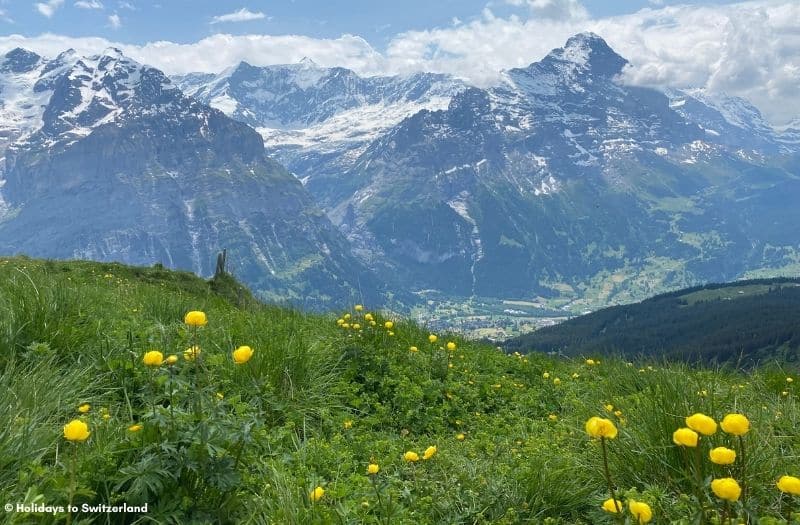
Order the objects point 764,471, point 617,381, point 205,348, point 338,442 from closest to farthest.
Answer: point 764,471 → point 338,442 → point 205,348 → point 617,381

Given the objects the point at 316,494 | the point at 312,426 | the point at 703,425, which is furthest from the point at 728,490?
the point at 312,426

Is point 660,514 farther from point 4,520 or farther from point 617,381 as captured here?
point 617,381

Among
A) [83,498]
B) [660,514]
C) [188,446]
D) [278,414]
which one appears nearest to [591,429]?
[660,514]

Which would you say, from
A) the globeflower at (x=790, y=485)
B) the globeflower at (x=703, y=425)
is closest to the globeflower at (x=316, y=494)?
the globeflower at (x=703, y=425)

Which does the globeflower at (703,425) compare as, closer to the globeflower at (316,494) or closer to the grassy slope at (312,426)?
the grassy slope at (312,426)

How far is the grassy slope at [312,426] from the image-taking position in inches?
163

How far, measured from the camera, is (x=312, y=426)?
7215 mm

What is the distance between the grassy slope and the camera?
414 cm

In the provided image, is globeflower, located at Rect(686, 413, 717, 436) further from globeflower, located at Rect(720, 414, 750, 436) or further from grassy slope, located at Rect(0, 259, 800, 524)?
grassy slope, located at Rect(0, 259, 800, 524)

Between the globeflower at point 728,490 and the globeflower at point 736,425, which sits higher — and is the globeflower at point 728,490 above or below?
below

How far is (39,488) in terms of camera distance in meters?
3.93

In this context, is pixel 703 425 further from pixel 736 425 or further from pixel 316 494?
pixel 316 494

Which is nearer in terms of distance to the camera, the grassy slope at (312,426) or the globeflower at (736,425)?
the globeflower at (736,425)

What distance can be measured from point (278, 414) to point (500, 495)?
317cm
